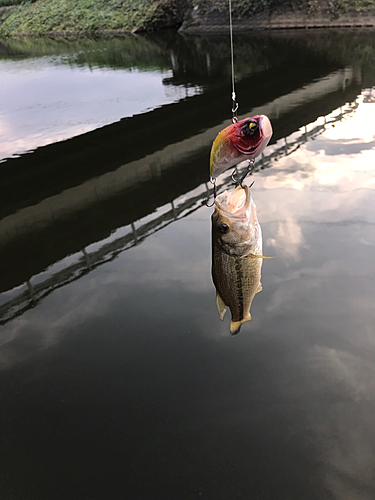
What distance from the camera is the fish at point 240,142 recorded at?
2.79 metres

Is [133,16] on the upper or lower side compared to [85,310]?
upper

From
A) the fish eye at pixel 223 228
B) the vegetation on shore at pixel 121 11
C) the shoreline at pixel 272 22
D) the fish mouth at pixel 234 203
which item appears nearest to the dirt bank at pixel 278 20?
the shoreline at pixel 272 22

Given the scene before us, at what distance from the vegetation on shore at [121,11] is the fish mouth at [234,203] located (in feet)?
165

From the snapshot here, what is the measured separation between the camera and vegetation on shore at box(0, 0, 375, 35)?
4869 centimetres

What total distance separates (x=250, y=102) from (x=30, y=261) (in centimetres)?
1605

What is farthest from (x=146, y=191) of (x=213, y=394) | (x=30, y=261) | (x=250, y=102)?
(x=250, y=102)

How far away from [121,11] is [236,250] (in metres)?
75.1

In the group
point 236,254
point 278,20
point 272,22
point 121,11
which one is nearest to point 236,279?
point 236,254

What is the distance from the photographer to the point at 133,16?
65938mm

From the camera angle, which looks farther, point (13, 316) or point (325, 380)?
point (13, 316)

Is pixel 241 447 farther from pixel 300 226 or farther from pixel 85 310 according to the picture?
pixel 300 226

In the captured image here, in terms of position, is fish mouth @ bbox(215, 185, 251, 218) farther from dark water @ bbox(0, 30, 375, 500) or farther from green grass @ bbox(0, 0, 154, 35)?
green grass @ bbox(0, 0, 154, 35)

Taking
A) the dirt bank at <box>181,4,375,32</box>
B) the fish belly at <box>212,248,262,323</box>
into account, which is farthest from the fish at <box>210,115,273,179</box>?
the dirt bank at <box>181,4,375,32</box>

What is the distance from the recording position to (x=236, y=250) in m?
3.39
